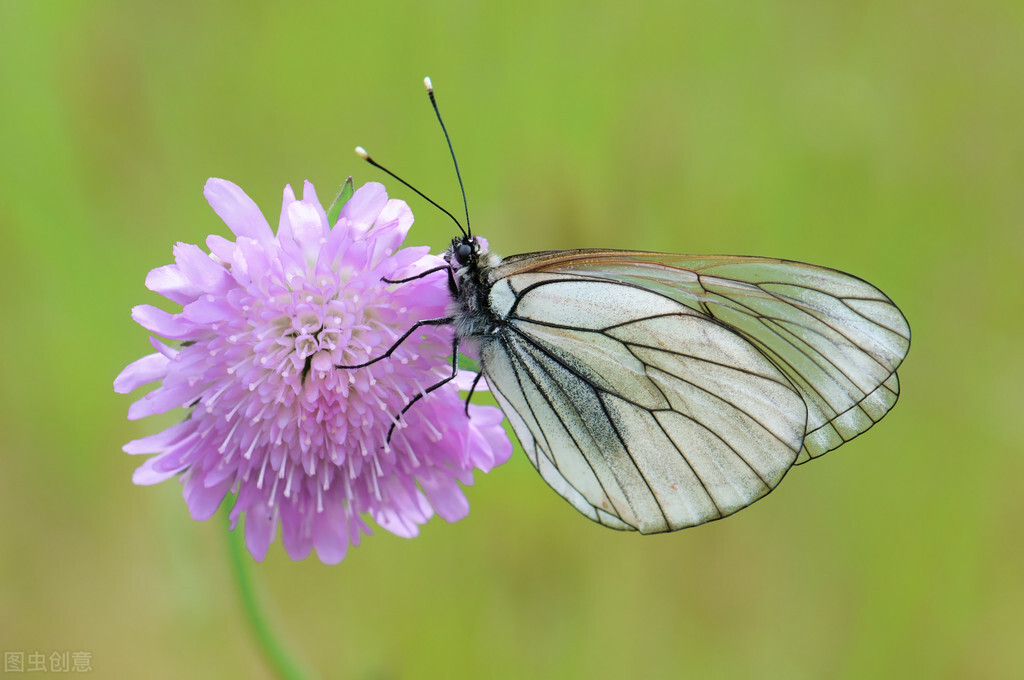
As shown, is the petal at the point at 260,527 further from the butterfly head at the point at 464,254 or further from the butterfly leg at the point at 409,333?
the butterfly head at the point at 464,254

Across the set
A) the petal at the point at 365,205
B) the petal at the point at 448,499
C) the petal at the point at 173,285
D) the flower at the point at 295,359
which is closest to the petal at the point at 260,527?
the flower at the point at 295,359

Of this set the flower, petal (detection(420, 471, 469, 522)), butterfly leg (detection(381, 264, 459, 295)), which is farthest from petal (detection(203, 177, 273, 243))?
petal (detection(420, 471, 469, 522))

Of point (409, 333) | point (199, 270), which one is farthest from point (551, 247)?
point (199, 270)

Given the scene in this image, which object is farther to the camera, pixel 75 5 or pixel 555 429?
pixel 75 5

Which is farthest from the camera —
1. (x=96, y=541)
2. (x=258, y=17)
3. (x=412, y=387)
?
(x=258, y=17)

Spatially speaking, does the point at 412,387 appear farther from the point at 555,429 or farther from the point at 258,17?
the point at 258,17

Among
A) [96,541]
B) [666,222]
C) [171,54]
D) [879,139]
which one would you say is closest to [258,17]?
[171,54]
